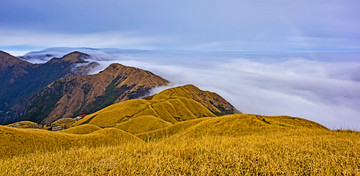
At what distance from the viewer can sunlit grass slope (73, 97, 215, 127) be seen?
12162 centimetres

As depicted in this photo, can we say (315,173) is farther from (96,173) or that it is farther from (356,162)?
(96,173)

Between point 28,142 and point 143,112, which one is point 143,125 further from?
point 28,142

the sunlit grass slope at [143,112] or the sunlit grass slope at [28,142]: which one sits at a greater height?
the sunlit grass slope at [28,142]

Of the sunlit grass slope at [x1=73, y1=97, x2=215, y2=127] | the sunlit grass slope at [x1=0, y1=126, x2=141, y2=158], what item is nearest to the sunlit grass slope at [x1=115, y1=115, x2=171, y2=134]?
the sunlit grass slope at [x1=73, y1=97, x2=215, y2=127]

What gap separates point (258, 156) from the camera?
5.92m

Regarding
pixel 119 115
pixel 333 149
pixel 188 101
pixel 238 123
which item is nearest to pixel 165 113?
pixel 119 115

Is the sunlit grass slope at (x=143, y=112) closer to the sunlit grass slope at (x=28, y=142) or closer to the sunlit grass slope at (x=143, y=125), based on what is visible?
the sunlit grass slope at (x=143, y=125)

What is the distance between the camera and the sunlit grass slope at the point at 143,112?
121625 millimetres

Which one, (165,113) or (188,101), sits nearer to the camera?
(165,113)

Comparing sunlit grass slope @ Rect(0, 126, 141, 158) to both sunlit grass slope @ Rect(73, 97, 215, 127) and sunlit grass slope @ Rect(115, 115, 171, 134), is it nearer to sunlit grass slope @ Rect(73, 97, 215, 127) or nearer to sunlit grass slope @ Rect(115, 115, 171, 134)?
sunlit grass slope @ Rect(115, 115, 171, 134)

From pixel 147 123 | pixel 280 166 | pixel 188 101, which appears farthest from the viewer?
pixel 188 101

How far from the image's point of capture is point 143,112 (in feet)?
427

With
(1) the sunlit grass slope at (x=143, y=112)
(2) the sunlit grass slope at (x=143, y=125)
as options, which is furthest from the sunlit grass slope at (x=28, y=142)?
(1) the sunlit grass slope at (x=143, y=112)

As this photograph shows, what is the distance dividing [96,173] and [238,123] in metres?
32.6
